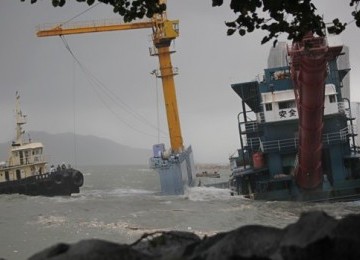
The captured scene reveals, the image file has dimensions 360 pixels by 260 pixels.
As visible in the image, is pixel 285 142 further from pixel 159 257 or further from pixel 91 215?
pixel 159 257

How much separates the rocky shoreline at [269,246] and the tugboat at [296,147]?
68.9ft

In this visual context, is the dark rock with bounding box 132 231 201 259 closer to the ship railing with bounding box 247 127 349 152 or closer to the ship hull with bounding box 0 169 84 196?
the ship railing with bounding box 247 127 349 152

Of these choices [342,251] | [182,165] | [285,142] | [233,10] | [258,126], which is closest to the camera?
[342,251]

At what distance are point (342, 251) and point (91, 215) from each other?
78.6 ft

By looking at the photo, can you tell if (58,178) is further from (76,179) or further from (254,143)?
(254,143)

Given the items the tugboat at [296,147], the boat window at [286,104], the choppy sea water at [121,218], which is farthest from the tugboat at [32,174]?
the boat window at [286,104]

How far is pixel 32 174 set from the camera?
45.7 metres

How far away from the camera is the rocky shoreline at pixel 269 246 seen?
4895 millimetres

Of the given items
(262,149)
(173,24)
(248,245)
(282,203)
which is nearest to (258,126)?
(262,149)

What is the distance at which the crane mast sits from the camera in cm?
4347

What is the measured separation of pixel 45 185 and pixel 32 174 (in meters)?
4.08

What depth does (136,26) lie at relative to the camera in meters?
47.4

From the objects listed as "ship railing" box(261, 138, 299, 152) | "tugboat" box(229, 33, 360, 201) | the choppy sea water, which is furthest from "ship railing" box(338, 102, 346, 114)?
→ the choppy sea water

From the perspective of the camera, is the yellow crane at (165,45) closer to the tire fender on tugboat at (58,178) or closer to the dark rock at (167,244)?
the tire fender on tugboat at (58,178)
